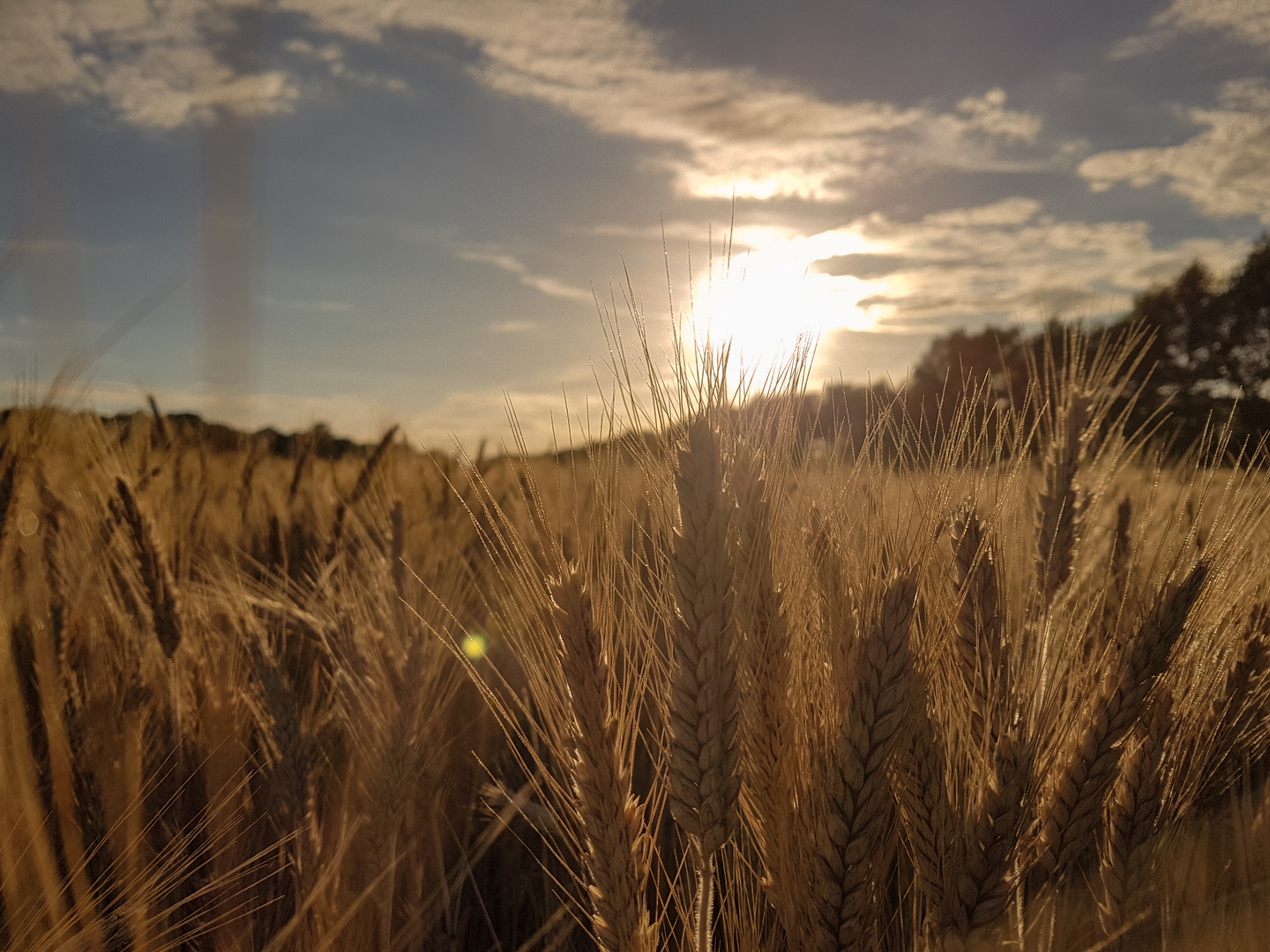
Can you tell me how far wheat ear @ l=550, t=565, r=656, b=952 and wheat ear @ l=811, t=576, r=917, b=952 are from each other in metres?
0.25

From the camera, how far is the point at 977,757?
113cm

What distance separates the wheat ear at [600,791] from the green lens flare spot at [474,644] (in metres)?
1.51

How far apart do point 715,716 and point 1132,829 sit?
33.4 inches

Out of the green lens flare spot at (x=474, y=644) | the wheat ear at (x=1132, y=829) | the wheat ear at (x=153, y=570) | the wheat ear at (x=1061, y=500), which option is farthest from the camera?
the green lens flare spot at (x=474, y=644)

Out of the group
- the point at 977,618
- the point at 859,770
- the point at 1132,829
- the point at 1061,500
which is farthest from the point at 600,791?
the point at 1061,500

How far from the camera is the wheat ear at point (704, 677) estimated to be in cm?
96

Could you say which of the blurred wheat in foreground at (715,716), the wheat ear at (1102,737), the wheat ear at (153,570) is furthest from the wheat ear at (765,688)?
the wheat ear at (153,570)

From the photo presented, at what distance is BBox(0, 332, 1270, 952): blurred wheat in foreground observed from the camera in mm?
1014

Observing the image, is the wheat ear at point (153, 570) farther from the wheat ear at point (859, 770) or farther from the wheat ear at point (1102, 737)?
the wheat ear at point (1102, 737)

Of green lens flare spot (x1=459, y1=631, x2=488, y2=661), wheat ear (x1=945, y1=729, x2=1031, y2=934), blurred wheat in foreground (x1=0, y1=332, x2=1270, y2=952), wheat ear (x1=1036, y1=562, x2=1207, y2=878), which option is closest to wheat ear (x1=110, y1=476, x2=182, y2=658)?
blurred wheat in foreground (x1=0, y1=332, x2=1270, y2=952)

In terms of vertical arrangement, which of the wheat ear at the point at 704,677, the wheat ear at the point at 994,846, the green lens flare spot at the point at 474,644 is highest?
the wheat ear at the point at 704,677

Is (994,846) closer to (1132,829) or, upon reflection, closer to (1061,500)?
(1132,829)

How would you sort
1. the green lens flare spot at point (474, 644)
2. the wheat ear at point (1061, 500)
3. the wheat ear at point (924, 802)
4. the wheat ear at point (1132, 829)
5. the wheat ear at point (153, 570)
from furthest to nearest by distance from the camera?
the green lens flare spot at point (474, 644) → the wheat ear at point (153, 570) → the wheat ear at point (1061, 500) → the wheat ear at point (1132, 829) → the wheat ear at point (924, 802)

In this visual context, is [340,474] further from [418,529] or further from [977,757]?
[977,757]
